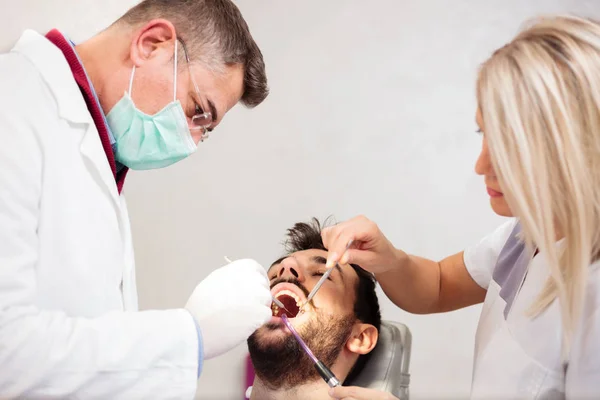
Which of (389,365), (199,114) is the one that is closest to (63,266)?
(199,114)

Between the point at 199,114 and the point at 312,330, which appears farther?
the point at 312,330

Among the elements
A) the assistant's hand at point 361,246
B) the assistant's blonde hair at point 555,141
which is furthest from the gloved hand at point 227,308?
the assistant's blonde hair at point 555,141

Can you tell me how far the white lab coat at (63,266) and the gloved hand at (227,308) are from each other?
0.31 ft

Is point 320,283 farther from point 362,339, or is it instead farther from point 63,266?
point 63,266

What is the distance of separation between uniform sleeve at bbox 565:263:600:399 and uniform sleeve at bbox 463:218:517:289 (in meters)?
0.57

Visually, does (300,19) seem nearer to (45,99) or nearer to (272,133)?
(272,133)

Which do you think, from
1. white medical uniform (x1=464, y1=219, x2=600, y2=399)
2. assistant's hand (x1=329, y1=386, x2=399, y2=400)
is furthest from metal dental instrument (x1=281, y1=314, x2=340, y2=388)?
white medical uniform (x1=464, y1=219, x2=600, y2=399)

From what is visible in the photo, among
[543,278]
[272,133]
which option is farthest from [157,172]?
[543,278]

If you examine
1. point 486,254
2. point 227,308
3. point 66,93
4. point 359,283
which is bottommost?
point 359,283

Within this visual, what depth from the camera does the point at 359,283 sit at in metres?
1.97

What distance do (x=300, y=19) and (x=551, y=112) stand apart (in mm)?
1515

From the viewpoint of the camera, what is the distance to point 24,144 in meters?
1.09

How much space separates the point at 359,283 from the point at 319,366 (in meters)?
0.47

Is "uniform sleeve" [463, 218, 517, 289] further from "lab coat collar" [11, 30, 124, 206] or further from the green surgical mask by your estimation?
"lab coat collar" [11, 30, 124, 206]
